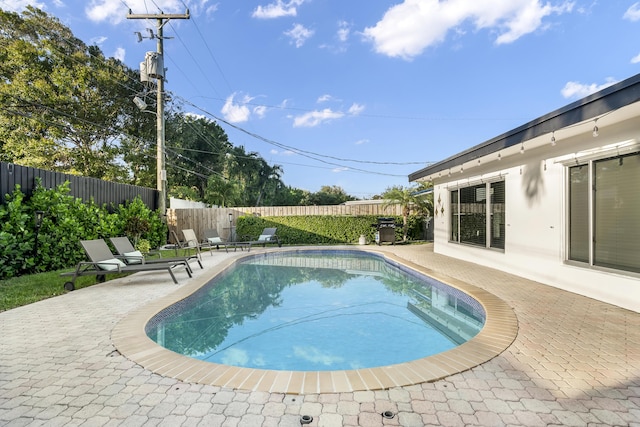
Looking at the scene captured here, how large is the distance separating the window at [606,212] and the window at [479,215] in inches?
83.8

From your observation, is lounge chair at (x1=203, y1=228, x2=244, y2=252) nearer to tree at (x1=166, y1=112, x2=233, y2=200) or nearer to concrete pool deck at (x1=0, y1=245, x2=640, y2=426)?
concrete pool deck at (x1=0, y1=245, x2=640, y2=426)

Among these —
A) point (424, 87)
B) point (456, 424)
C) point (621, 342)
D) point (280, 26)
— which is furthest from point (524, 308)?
point (424, 87)

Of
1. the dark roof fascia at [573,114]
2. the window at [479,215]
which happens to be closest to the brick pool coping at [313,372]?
the dark roof fascia at [573,114]

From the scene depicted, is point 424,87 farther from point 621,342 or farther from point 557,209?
point 621,342

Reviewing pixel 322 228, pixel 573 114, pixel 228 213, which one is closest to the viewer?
pixel 573 114

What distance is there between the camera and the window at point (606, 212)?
4754mm

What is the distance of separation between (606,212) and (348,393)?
17.1 feet

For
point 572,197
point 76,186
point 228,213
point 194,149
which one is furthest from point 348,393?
point 194,149

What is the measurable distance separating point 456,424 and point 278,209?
1605 centimetres

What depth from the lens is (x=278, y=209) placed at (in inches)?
699

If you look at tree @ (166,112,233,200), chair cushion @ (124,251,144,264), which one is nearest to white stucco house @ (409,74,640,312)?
chair cushion @ (124,251,144,264)

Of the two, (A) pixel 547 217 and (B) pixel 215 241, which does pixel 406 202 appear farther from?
(A) pixel 547 217

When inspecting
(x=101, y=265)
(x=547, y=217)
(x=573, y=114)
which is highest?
(x=573, y=114)

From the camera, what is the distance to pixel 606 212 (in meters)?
5.14
